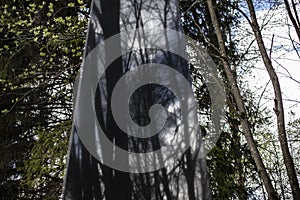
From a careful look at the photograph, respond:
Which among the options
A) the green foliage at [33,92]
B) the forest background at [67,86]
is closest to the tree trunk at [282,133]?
the forest background at [67,86]

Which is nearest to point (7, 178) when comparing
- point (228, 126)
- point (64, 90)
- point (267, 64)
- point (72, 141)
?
point (64, 90)

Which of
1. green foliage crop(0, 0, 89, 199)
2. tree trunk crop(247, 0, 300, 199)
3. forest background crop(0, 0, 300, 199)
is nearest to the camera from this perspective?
tree trunk crop(247, 0, 300, 199)

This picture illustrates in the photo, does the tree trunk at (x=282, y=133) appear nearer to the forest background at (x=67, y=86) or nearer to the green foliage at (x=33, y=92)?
the forest background at (x=67, y=86)

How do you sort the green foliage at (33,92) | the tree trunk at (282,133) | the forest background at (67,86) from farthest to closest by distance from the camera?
the green foliage at (33,92), the forest background at (67,86), the tree trunk at (282,133)

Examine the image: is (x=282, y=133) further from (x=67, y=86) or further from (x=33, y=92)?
(x=33, y=92)

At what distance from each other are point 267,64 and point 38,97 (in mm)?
2038

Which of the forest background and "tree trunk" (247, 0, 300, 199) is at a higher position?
the forest background

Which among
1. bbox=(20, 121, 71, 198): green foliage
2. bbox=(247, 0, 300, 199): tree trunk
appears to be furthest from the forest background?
bbox=(247, 0, 300, 199): tree trunk

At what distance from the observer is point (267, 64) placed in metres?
1.46

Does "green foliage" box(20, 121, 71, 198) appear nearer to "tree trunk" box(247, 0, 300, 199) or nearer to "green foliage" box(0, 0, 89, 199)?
"green foliage" box(0, 0, 89, 199)

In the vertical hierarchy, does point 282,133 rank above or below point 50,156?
below

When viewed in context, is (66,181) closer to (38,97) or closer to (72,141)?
(72,141)

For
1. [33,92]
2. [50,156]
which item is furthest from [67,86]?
[50,156]

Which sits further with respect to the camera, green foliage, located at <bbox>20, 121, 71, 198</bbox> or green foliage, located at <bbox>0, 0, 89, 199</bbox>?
green foliage, located at <bbox>0, 0, 89, 199</bbox>
